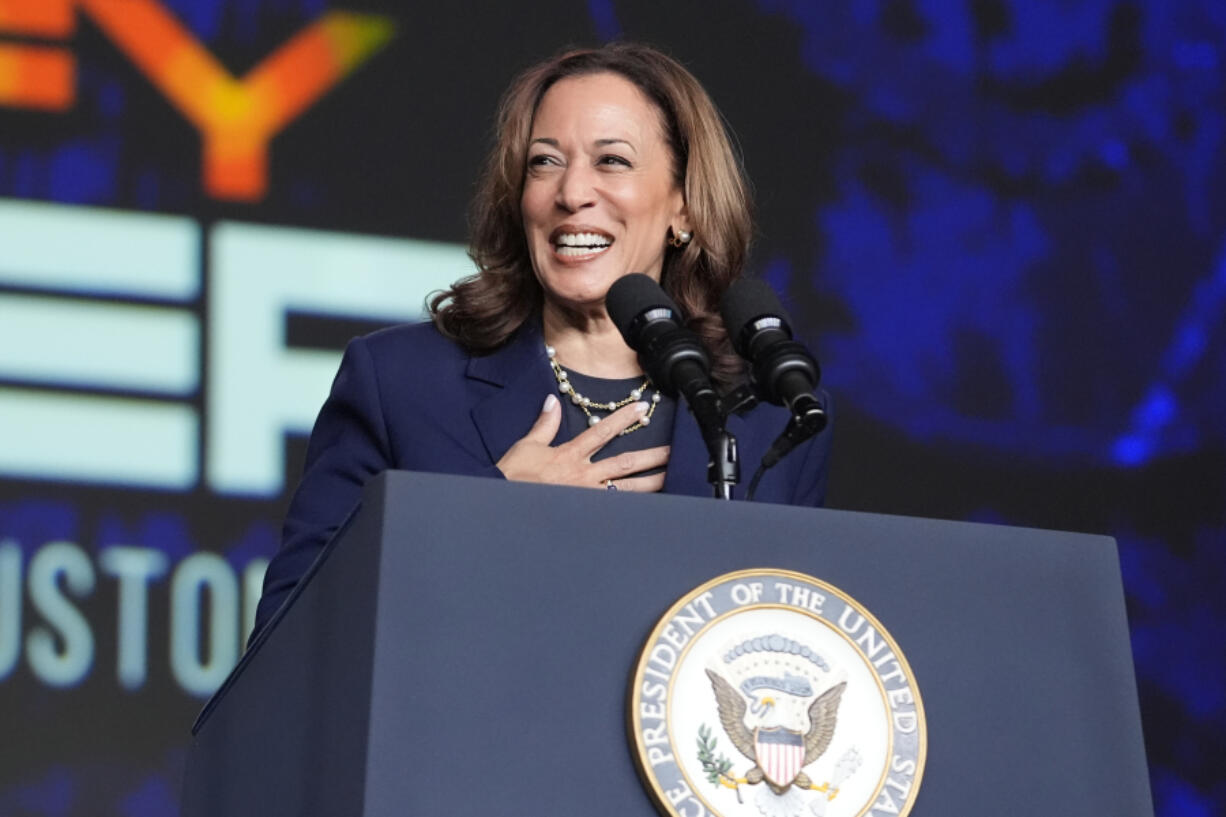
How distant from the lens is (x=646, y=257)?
235cm

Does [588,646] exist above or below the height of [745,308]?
below

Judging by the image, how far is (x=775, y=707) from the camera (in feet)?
4.10

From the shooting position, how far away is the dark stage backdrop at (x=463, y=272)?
3.04 m

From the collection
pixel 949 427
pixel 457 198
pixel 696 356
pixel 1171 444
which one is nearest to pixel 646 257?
pixel 696 356

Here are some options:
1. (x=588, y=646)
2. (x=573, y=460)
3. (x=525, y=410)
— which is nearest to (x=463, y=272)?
(x=525, y=410)

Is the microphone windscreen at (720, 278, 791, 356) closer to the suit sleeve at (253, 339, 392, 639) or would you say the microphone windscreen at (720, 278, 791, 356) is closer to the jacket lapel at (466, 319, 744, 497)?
the jacket lapel at (466, 319, 744, 497)

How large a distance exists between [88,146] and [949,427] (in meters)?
1.67

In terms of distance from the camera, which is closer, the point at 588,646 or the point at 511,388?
the point at 588,646

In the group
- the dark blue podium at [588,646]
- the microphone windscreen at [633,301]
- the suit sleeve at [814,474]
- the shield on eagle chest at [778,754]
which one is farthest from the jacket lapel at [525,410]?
the shield on eagle chest at [778,754]

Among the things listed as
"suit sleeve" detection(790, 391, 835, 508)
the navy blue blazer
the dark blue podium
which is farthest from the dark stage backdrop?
the dark blue podium

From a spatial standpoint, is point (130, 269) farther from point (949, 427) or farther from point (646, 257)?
point (949, 427)

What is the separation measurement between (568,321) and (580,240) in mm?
116

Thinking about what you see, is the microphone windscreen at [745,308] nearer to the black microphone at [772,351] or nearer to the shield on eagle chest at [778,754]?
the black microphone at [772,351]

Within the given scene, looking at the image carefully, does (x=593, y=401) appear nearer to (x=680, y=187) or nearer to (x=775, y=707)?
(x=680, y=187)
